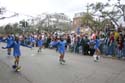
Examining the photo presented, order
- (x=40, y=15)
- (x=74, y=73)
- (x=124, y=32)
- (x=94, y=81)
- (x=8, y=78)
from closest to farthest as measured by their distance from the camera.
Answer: (x=94, y=81)
(x=8, y=78)
(x=74, y=73)
(x=124, y=32)
(x=40, y=15)

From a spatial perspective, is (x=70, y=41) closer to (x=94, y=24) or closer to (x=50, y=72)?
(x=50, y=72)

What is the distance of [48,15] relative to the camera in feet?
373

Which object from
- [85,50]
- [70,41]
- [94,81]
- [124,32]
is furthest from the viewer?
[70,41]

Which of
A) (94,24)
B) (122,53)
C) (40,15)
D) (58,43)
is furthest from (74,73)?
(40,15)

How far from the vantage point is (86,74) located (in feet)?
44.2

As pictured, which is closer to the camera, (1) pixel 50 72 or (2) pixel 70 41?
(1) pixel 50 72

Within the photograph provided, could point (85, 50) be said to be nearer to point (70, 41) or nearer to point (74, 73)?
point (70, 41)

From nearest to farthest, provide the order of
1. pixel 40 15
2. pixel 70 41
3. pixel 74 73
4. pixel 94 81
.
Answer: pixel 94 81
pixel 74 73
pixel 70 41
pixel 40 15

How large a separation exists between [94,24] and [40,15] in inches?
2400

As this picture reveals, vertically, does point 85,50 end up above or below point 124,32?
below

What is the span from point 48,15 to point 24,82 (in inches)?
4033

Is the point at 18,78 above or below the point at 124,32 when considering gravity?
below

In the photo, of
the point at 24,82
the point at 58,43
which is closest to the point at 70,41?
the point at 58,43

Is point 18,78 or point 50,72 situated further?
point 50,72
